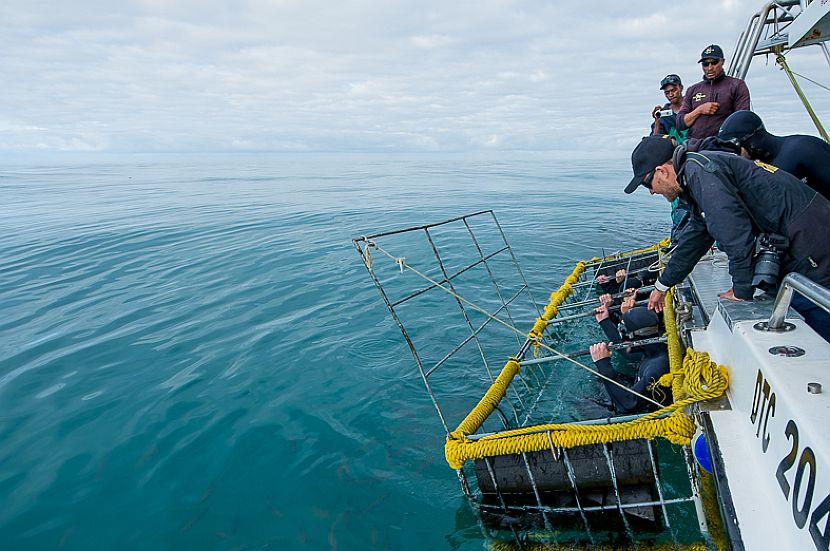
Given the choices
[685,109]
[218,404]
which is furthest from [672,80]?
[218,404]

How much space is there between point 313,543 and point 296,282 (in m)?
7.29

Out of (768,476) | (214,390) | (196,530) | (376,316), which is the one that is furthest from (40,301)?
(768,476)

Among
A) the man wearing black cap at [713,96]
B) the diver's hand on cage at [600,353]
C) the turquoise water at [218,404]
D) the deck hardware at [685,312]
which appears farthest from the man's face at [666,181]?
the man wearing black cap at [713,96]

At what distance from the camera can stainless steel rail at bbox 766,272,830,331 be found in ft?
5.67

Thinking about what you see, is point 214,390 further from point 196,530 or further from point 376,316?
point 376,316

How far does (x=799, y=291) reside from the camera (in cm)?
190

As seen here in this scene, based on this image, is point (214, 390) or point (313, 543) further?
point (214, 390)

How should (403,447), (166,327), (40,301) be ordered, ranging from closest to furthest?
(403,447) → (166,327) → (40,301)

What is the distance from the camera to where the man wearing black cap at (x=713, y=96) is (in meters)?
5.85

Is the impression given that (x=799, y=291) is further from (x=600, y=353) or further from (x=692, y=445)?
(x=600, y=353)

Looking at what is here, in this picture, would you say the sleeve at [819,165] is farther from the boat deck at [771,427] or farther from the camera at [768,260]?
the boat deck at [771,427]

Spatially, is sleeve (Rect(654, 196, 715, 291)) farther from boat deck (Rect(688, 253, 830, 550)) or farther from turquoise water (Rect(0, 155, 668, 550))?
turquoise water (Rect(0, 155, 668, 550))

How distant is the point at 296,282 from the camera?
1055 centimetres

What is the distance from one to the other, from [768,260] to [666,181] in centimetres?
73
